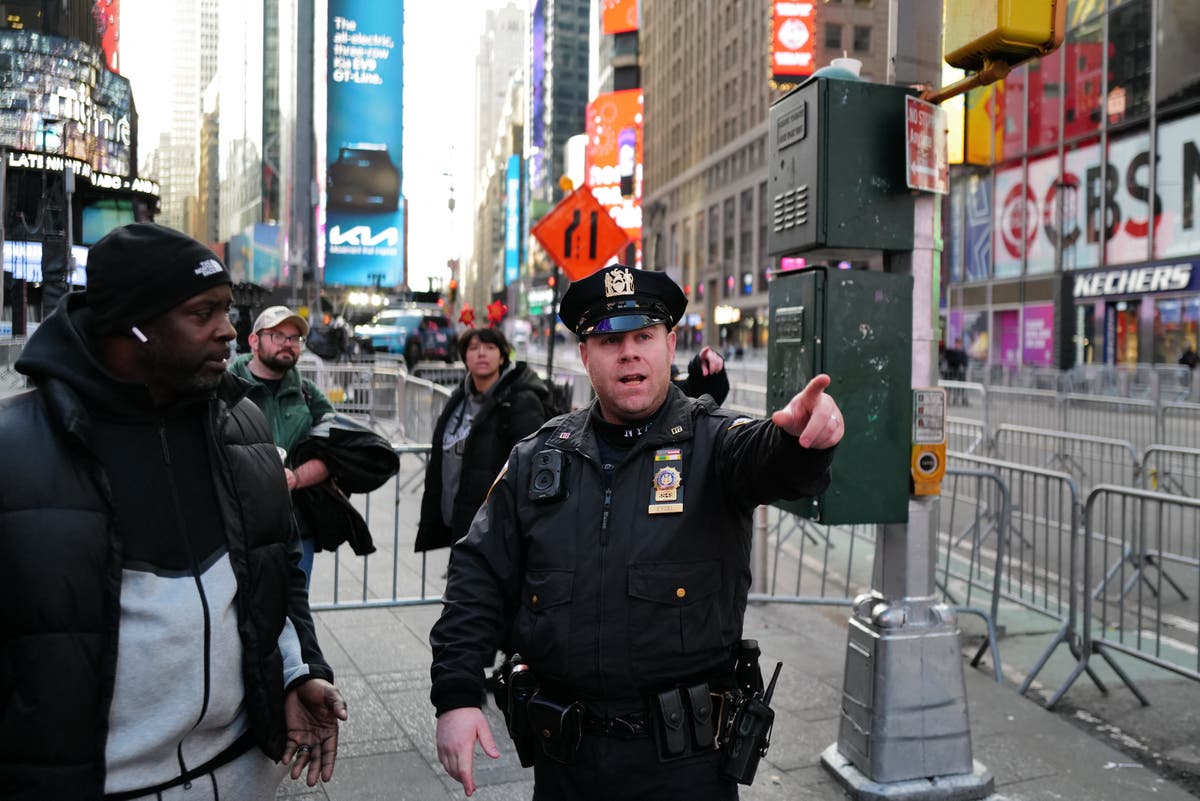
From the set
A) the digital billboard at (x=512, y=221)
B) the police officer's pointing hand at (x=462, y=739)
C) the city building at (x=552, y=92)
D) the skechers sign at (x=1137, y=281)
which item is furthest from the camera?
the digital billboard at (x=512, y=221)

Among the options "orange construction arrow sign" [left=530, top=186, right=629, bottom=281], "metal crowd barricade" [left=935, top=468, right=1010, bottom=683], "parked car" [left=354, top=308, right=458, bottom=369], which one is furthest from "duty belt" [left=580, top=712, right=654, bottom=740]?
"parked car" [left=354, top=308, right=458, bottom=369]

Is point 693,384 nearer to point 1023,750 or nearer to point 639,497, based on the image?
→ point 639,497

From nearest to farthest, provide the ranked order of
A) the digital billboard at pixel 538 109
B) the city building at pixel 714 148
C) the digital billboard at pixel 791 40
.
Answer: the digital billboard at pixel 791 40 → the city building at pixel 714 148 → the digital billboard at pixel 538 109

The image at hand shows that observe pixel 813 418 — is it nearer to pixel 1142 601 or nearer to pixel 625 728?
pixel 625 728

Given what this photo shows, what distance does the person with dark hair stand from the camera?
538 centimetres

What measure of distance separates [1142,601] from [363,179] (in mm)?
55378

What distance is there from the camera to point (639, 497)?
2598 mm

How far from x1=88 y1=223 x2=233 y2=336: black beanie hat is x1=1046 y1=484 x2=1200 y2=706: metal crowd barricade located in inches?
206

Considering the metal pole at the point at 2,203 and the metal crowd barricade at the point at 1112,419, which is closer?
the metal pole at the point at 2,203

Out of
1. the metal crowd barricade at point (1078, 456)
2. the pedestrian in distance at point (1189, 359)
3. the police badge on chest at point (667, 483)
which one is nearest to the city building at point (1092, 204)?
the pedestrian in distance at point (1189, 359)

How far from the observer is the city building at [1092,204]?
112ft

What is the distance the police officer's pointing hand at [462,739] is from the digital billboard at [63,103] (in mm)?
3163

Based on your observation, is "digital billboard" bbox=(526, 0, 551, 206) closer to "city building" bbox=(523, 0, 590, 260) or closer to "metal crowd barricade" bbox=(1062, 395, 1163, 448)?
"city building" bbox=(523, 0, 590, 260)

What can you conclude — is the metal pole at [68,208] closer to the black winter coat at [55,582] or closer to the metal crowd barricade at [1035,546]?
the black winter coat at [55,582]
